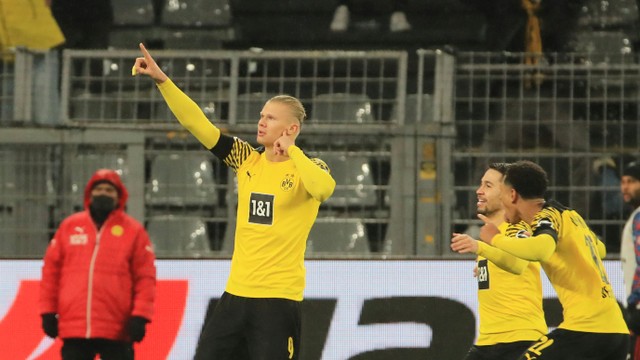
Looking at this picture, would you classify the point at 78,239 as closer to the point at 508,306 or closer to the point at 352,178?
the point at 508,306

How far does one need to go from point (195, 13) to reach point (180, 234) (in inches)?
141

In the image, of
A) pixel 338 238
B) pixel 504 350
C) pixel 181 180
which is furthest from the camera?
pixel 181 180

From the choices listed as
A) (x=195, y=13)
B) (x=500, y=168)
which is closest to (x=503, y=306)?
(x=500, y=168)

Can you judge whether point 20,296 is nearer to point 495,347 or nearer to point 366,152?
point 366,152

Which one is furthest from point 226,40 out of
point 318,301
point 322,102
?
point 318,301

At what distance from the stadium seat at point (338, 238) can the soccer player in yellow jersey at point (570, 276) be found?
3.50 m

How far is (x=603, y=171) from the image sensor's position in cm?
899

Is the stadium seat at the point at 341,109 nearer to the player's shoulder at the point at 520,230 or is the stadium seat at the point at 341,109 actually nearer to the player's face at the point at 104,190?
the player's face at the point at 104,190

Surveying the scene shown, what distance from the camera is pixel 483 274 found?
6656mm

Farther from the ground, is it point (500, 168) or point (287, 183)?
point (500, 168)

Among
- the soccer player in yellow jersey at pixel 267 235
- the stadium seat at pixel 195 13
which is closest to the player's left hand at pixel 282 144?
the soccer player in yellow jersey at pixel 267 235

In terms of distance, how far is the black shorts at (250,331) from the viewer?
220 inches

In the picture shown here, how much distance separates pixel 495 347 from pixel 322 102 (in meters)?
3.48

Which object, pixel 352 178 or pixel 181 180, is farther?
pixel 181 180
